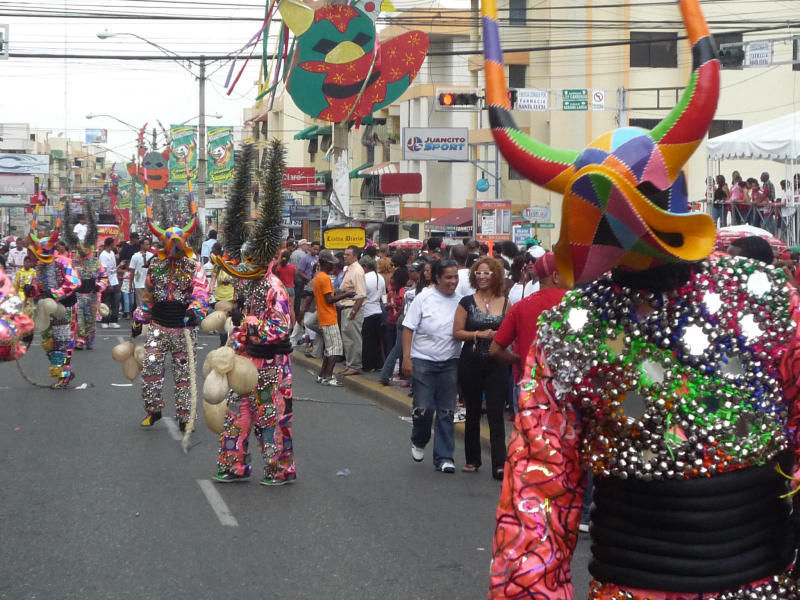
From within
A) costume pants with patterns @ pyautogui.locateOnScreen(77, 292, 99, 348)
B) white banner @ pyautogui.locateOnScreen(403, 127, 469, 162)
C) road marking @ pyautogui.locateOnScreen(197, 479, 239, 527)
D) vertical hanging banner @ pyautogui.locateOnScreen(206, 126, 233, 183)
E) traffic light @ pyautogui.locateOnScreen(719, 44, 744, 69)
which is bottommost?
road marking @ pyautogui.locateOnScreen(197, 479, 239, 527)

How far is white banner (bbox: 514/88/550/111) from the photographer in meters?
25.0

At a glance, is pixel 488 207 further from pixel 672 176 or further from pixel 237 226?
pixel 672 176

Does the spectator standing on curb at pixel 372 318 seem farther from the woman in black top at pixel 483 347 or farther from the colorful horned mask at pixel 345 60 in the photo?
the woman in black top at pixel 483 347

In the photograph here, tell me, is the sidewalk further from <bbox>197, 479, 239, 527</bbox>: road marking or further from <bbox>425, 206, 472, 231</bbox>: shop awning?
<bbox>425, 206, 472, 231</bbox>: shop awning

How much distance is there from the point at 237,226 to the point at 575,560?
399 cm

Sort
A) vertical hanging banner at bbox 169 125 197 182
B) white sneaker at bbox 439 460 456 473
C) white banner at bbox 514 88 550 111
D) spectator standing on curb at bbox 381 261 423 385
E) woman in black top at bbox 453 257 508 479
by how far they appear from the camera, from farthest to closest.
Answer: vertical hanging banner at bbox 169 125 197 182 → white banner at bbox 514 88 550 111 → spectator standing on curb at bbox 381 261 423 385 → white sneaker at bbox 439 460 456 473 → woman in black top at bbox 453 257 508 479

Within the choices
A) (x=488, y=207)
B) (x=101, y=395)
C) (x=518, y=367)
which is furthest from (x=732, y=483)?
(x=488, y=207)

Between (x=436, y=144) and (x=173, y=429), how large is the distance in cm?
2017

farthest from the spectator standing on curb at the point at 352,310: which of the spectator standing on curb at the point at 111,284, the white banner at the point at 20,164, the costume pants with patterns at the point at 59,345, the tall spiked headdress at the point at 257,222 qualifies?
the white banner at the point at 20,164

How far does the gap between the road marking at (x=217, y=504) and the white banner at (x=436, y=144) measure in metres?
22.5

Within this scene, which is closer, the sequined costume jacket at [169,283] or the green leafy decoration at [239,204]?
the green leafy decoration at [239,204]

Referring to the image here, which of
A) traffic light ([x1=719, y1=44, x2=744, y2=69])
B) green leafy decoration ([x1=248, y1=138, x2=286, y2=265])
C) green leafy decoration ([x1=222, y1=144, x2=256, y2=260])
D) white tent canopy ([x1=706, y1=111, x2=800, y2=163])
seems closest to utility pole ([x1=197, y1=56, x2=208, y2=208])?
traffic light ([x1=719, y1=44, x2=744, y2=69])

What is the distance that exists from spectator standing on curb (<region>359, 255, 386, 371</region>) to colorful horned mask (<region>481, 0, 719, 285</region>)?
46.2ft

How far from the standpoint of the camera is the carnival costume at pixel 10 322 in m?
5.91
